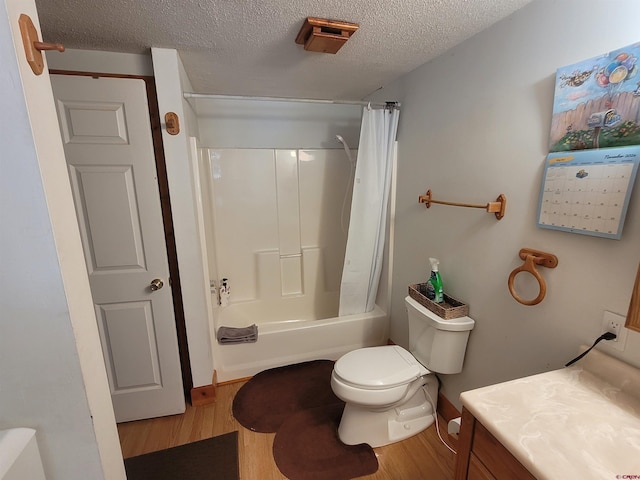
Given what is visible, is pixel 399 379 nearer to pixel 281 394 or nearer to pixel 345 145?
pixel 281 394

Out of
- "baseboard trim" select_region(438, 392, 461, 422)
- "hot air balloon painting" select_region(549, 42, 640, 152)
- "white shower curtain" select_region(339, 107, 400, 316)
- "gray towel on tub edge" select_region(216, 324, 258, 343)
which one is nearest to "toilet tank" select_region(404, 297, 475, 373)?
"baseboard trim" select_region(438, 392, 461, 422)

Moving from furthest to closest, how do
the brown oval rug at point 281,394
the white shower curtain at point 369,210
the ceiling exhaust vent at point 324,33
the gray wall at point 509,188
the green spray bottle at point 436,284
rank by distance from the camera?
the white shower curtain at point 369,210
the brown oval rug at point 281,394
the green spray bottle at point 436,284
the ceiling exhaust vent at point 324,33
the gray wall at point 509,188

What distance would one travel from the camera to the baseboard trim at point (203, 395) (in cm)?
190

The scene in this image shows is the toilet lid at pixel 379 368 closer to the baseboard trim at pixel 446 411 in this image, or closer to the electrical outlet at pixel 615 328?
the baseboard trim at pixel 446 411

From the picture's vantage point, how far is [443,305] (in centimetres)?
160

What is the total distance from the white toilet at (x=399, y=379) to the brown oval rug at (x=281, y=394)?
0.34 m

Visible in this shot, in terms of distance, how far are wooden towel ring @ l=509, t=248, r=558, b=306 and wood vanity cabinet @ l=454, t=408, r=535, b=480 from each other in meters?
0.55

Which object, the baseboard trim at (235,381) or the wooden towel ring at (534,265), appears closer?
the wooden towel ring at (534,265)

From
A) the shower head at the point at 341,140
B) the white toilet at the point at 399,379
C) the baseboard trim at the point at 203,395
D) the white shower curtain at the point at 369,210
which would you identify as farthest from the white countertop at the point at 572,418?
the shower head at the point at 341,140

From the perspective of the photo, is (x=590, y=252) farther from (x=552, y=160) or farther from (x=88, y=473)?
(x=88, y=473)

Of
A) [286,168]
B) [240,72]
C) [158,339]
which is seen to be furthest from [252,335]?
[240,72]

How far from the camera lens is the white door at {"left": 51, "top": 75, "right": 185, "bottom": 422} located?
1.46 metres

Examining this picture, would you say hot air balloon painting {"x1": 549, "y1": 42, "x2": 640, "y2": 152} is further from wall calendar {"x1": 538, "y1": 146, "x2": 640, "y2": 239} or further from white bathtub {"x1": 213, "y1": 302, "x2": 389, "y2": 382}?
white bathtub {"x1": 213, "y1": 302, "x2": 389, "y2": 382}

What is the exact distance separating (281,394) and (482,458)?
1.44 metres
